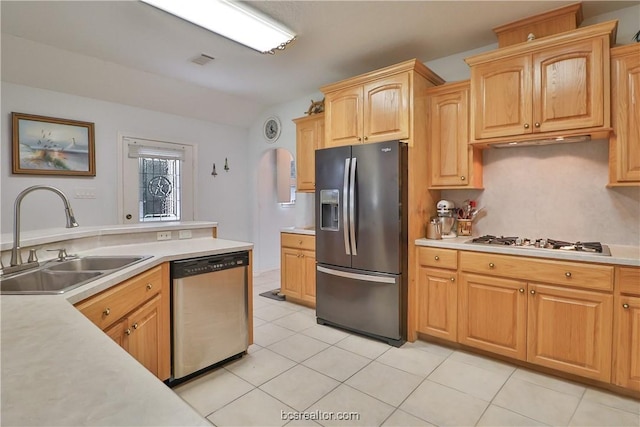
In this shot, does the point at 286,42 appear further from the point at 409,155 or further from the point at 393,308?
the point at 393,308

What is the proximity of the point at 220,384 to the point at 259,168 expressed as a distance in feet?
11.9

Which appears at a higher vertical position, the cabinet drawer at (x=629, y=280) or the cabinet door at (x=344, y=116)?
the cabinet door at (x=344, y=116)

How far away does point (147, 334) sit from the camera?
6.18 feet

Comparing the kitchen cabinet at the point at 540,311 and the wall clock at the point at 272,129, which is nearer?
the kitchen cabinet at the point at 540,311

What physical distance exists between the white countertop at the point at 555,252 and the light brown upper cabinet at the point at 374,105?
93cm

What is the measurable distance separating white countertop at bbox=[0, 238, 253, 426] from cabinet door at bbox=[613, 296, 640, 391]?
8.24 feet

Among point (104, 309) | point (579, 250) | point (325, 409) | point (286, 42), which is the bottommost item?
point (325, 409)

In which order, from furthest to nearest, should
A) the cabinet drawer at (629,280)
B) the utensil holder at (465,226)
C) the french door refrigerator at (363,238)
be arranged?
the utensil holder at (465,226)
the french door refrigerator at (363,238)
the cabinet drawer at (629,280)

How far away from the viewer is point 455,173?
287cm

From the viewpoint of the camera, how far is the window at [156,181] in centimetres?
408

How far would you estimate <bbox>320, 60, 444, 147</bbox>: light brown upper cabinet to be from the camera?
9.27ft

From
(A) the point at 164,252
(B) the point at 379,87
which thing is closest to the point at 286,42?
(B) the point at 379,87

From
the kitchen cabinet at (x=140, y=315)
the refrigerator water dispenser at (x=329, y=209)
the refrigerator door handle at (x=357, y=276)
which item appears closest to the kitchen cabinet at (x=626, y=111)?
the refrigerator door handle at (x=357, y=276)

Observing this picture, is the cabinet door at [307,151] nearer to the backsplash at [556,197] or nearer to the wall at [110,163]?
the wall at [110,163]
